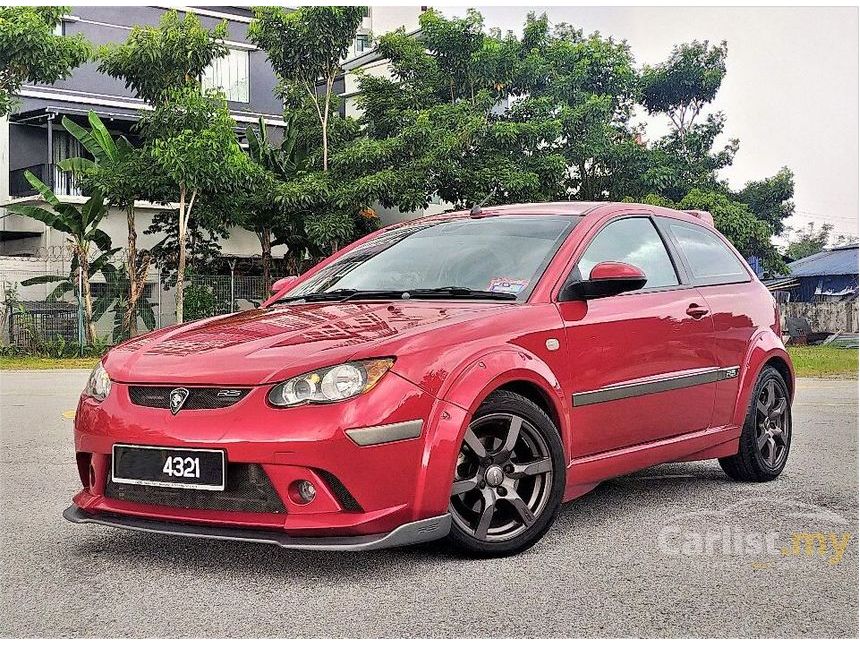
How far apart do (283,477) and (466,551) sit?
2.91ft

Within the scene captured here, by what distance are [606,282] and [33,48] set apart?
19640mm

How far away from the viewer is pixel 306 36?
25.8 metres

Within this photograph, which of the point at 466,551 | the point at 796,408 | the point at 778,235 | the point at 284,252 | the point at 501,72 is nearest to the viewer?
the point at 466,551

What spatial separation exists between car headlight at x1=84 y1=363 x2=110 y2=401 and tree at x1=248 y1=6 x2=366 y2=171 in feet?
70.3

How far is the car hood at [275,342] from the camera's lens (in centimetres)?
438

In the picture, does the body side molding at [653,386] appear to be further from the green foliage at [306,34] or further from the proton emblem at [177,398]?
the green foliage at [306,34]

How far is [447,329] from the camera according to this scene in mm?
→ 4645

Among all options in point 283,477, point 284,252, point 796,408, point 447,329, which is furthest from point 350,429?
point 284,252

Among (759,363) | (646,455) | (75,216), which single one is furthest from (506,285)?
(75,216)

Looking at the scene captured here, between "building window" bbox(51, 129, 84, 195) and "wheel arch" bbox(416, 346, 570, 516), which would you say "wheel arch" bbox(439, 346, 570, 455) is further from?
"building window" bbox(51, 129, 84, 195)

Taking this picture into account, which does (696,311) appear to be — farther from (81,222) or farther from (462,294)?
(81,222)

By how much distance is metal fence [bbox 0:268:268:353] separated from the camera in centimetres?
2322

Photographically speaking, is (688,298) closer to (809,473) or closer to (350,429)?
(809,473)

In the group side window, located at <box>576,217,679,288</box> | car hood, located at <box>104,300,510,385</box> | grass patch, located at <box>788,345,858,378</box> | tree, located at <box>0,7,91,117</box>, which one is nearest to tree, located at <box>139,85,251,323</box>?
tree, located at <box>0,7,91,117</box>
